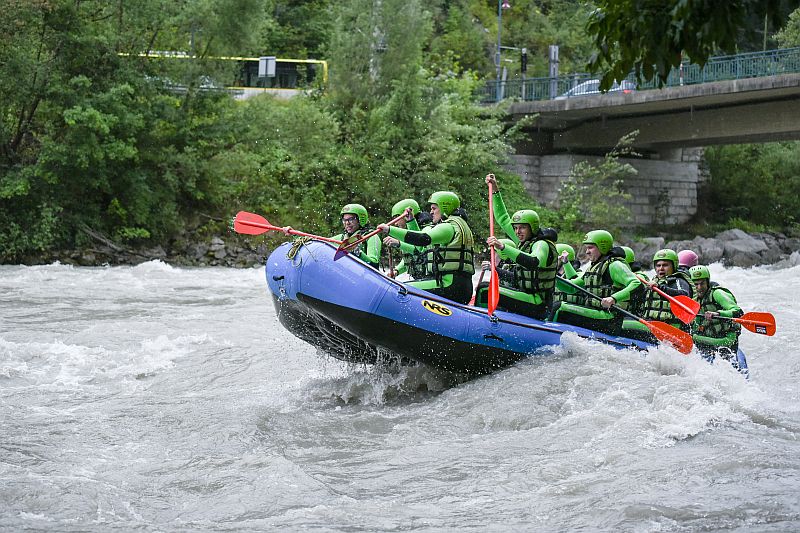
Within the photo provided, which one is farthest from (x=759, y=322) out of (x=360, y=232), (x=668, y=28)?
(x=668, y=28)

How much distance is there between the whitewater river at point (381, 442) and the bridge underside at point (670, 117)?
1353cm

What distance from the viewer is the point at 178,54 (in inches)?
892

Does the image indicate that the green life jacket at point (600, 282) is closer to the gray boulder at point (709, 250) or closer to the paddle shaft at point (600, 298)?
the paddle shaft at point (600, 298)

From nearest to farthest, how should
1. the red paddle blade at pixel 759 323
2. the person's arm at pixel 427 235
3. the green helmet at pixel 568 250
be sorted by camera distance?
the person's arm at pixel 427 235 → the red paddle blade at pixel 759 323 → the green helmet at pixel 568 250

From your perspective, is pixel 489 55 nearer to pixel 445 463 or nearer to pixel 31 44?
pixel 31 44

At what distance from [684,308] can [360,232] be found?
10.1 feet

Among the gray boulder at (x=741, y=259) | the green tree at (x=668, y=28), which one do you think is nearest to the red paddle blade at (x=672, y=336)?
the green tree at (x=668, y=28)

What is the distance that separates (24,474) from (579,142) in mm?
25085

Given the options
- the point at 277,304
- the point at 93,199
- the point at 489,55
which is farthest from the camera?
the point at 489,55

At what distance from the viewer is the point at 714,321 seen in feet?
34.0

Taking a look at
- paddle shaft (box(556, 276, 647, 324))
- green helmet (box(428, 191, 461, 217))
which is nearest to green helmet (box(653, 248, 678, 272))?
paddle shaft (box(556, 276, 647, 324))

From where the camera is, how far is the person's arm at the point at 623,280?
970cm

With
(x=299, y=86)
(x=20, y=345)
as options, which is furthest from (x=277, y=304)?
(x=299, y=86)

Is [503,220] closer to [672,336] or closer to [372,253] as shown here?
[372,253]
